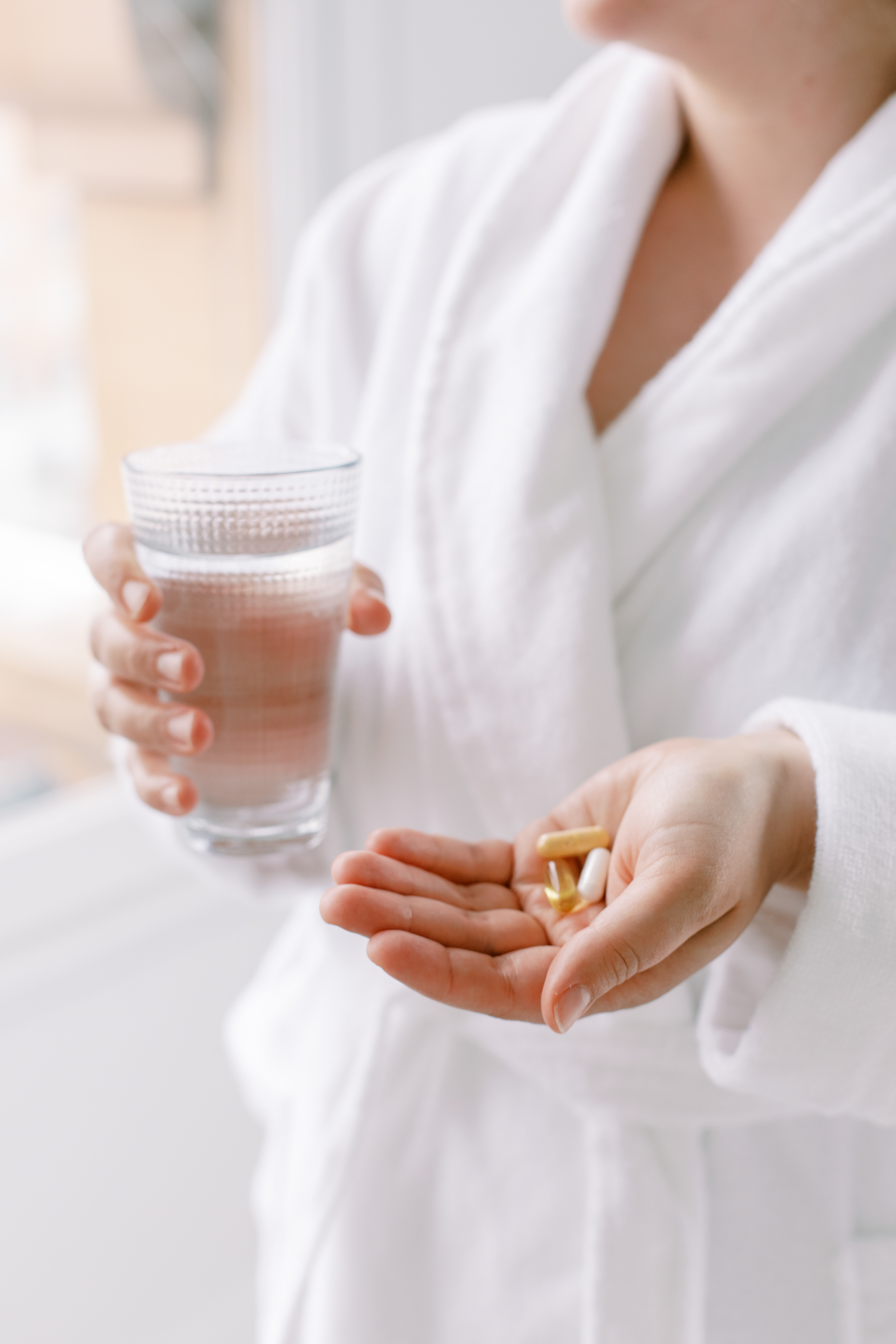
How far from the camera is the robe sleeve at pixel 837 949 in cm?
51

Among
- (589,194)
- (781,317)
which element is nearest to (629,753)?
(781,317)

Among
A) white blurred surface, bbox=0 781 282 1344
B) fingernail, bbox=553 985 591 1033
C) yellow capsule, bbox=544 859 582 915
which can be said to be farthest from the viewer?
white blurred surface, bbox=0 781 282 1344

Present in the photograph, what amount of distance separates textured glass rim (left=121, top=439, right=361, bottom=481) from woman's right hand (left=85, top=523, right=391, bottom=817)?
0.06m

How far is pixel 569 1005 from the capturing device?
0.38m

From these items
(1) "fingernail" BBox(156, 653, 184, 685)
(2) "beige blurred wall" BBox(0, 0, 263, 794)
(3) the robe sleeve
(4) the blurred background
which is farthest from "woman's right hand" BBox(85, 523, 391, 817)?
(2) "beige blurred wall" BBox(0, 0, 263, 794)

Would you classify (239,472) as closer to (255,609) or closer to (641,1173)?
(255,609)

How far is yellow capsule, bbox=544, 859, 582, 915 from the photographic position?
1.59 ft

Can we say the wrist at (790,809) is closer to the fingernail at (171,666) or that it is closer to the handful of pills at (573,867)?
the handful of pills at (573,867)

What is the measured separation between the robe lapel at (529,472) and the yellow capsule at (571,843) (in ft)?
0.37

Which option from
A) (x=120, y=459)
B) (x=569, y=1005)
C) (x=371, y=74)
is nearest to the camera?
(x=569, y=1005)

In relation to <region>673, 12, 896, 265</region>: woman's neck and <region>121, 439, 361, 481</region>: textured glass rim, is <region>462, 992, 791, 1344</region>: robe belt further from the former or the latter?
<region>673, 12, 896, 265</region>: woman's neck

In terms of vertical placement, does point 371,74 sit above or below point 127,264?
above

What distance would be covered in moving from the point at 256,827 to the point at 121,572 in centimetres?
16

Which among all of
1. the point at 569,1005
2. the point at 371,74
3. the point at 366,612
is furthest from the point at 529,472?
the point at 371,74
